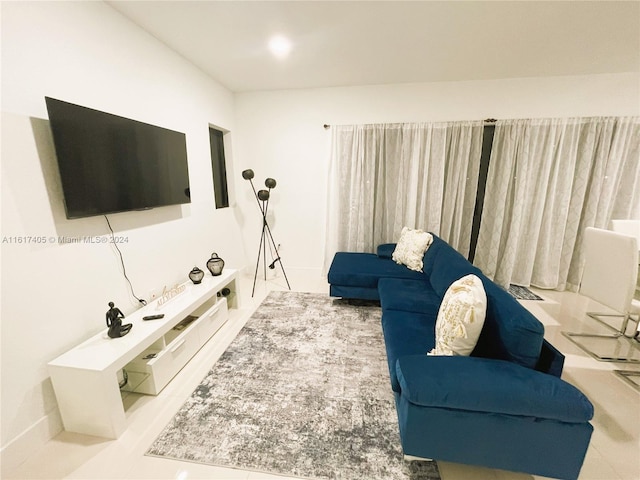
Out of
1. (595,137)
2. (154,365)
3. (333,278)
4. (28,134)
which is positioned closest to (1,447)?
(154,365)

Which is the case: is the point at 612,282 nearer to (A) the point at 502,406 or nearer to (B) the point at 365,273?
(A) the point at 502,406

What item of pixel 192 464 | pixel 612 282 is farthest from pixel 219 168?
pixel 612 282

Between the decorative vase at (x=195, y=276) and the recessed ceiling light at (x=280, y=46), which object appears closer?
the recessed ceiling light at (x=280, y=46)

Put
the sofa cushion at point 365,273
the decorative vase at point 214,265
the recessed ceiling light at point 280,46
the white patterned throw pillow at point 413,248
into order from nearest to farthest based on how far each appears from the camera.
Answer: the recessed ceiling light at point 280,46
the decorative vase at point 214,265
the sofa cushion at point 365,273
the white patterned throw pillow at point 413,248

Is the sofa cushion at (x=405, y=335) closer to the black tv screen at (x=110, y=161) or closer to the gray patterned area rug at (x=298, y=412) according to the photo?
the gray patterned area rug at (x=298, y=412)

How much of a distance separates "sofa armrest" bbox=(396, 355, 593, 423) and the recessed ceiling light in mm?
2734

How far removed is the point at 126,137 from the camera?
1.87m

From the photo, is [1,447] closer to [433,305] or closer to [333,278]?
[333,278]

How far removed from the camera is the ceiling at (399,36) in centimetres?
186

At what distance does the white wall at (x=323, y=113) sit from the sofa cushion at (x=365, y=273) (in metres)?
1.03

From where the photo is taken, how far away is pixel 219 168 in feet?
12.3

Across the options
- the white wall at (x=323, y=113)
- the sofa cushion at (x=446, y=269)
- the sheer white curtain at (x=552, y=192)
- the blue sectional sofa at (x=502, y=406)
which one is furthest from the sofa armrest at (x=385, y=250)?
the blue sectional sofa at (x=502, y=406)

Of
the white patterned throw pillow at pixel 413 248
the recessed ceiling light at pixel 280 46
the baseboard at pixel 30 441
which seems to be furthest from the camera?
the white patterned throw pillow at pixel 413 248

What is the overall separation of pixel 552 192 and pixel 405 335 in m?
3.10
